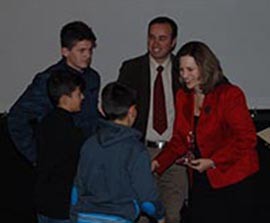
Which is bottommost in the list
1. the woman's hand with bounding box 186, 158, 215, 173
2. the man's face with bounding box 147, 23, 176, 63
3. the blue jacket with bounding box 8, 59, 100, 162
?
the woman's hand with bounding box 186, 158, 215, 173

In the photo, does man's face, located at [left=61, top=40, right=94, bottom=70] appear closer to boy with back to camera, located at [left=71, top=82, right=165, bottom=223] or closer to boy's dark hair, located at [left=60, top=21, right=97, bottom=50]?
boy's dark hair, located at [left=60, top=21, right=97, bottom=50]

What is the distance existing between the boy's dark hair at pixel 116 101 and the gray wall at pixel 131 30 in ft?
10.6

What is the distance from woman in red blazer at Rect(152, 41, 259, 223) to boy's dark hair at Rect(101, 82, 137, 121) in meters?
0.47

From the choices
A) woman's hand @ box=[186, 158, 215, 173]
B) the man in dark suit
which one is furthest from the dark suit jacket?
woman's hand @ box=[186, 158, 215, 173]

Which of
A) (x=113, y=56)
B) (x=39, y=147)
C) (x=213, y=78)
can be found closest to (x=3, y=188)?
(x=113, y=56)

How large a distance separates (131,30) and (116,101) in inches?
129

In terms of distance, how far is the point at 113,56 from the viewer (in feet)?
20.3

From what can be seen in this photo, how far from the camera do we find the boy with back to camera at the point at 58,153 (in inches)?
122

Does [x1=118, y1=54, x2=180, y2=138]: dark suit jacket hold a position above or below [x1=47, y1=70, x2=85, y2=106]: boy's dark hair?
below

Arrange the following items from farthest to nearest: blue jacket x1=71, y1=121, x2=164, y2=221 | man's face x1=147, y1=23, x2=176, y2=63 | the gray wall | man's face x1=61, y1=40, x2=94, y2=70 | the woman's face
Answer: the gray wall < man's face x1=147, y1=23, x2=176, y2=63 < man's face x1=61, y1=40, x2=94, y2=70 < the woman's face < blue jacket x1=71, y1=121, x2=164, y2=221

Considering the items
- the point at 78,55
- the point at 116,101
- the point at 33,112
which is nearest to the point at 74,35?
the point at 78,55

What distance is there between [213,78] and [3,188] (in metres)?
2.58

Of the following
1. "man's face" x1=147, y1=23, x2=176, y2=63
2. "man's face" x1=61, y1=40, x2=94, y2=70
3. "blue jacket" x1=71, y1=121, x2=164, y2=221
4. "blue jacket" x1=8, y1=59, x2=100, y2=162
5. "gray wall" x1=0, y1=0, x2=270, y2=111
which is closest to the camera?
"blue jacket" x1=71, y1=121, x2=164, y2=221

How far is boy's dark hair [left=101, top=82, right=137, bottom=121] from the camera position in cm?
295
